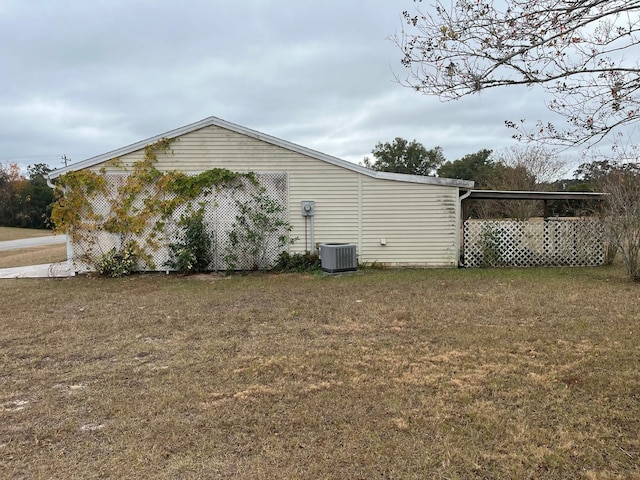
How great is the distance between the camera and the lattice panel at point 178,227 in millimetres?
9781

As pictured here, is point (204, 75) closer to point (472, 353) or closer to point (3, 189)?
point (472, 353)

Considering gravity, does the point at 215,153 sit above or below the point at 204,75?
below

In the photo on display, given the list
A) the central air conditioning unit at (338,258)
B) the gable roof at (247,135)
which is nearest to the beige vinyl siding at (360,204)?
the gable roof at (247,135)

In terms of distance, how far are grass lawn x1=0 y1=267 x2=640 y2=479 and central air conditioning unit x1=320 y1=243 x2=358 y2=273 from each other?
113 inches

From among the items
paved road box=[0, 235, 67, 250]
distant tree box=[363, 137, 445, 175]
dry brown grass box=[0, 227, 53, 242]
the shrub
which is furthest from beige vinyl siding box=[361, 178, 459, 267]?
distant tree box=[363, 137, 445, 175]

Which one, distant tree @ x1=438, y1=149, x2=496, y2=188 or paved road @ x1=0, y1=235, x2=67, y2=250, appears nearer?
paved road @ x1=0, y1=235, x2=67, y2=250

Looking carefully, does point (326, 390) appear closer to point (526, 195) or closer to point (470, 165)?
point (526, 195)

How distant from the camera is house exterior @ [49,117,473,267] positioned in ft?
32.5

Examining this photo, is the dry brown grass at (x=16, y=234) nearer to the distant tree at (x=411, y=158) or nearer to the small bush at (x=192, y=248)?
the small bush at (x=192, y=248)

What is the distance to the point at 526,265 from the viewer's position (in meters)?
10.7

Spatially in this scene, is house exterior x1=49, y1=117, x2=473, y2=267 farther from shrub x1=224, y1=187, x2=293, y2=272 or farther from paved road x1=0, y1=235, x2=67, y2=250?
paved road x1=0, y1=235, x2=67, y2=250

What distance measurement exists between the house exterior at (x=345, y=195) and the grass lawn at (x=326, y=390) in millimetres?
3934

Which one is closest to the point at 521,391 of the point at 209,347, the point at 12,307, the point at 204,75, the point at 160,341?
the point at 209,347

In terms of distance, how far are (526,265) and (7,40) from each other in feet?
45.6
